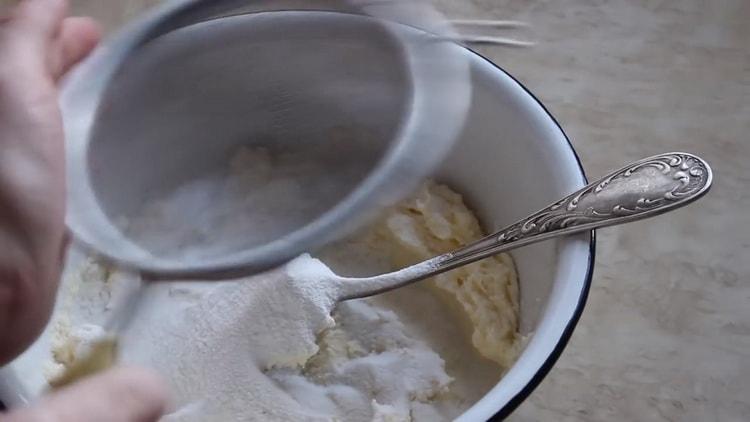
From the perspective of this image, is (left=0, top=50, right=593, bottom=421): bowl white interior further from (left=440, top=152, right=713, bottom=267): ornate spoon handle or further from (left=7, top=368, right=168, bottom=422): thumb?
(left=7, top=368, right=168, bottom=422): thumb

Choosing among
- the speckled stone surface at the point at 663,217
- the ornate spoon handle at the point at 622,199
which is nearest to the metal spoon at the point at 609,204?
the ornate spoon handle at the point at 622,199

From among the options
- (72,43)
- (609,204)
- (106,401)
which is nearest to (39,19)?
(72,43)

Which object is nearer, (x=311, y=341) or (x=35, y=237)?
(x=35, y=237)

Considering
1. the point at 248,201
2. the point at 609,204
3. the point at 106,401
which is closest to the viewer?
the point at 106,401

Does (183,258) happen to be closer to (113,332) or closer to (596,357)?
(113,332)

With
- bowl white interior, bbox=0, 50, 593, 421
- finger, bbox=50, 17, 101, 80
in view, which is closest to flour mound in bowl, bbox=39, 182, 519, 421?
bowl white interior, bbox=0, 50, 593, 421

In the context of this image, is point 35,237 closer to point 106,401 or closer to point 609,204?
point 106,401
